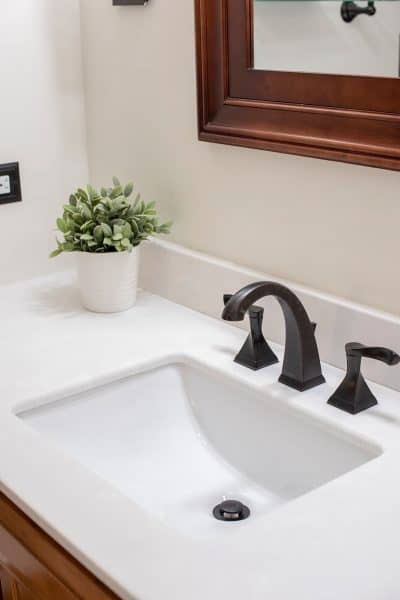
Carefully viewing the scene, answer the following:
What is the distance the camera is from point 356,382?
1.16 metres

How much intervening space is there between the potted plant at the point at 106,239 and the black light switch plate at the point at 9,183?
172 millimetres

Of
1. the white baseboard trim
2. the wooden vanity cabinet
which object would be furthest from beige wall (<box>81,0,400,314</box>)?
the wooden vanity cabinet

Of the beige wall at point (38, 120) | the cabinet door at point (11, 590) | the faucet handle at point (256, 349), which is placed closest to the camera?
the cabinet door at point (11, 590)

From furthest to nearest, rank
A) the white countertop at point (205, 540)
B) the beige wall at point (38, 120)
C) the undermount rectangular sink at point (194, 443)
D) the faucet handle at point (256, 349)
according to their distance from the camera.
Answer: the beige wall at point (38, 120) → the faucet handle at point (256, 349) → the undermount rectangular sink at point (194, 443) → the white countertop at point (205, 540)

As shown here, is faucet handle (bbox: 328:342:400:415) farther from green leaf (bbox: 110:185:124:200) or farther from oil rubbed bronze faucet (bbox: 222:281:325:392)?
green leaf (bbox: 110:185:124:200)

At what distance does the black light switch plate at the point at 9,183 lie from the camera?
5.34ft

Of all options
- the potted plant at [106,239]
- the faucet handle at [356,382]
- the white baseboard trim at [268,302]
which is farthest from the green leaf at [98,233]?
the faucet handle at [356,382]

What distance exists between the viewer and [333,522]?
36.7 inches

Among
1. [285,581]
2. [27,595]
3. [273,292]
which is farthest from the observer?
[273,292]

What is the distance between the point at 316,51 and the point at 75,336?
0.61 m

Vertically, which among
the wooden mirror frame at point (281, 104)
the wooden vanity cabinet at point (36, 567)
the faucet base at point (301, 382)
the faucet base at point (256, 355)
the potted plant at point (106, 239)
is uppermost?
the wooden mirror frame at point (281, 104)

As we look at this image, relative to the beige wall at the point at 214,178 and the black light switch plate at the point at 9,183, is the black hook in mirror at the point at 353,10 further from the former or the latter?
the black light switch plate at the point at 9,183

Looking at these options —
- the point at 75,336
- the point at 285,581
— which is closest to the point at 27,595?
the point at 285,581

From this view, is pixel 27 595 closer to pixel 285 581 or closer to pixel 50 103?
pixel 285 581
